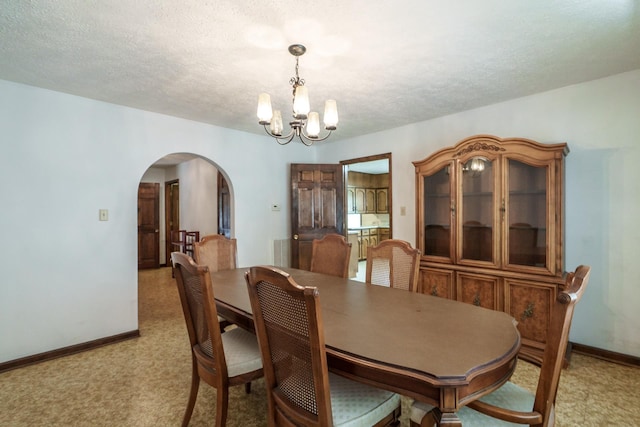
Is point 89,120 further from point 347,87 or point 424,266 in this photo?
point 424,266

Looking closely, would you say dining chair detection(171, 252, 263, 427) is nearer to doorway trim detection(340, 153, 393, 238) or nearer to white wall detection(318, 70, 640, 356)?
doorway trim detection(340, 153, 393, 238)

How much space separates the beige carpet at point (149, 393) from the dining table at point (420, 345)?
0.78 metres

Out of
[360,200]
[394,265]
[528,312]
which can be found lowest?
[528,312]

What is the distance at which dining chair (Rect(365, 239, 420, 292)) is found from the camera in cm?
226

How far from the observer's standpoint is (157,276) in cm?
612

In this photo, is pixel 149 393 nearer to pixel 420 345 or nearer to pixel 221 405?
pixel 221 405

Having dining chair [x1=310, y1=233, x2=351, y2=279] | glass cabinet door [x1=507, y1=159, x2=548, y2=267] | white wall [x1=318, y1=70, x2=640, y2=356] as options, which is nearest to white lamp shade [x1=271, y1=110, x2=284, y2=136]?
dining chair [x1=310, y1=233, x2=351, y2=279]

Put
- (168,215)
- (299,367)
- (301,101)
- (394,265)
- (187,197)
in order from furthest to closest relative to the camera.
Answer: (168,215) → (187,197) → (394,265) → (301,101) → (299,367)

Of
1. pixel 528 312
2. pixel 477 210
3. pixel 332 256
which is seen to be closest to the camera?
pixel 528 312

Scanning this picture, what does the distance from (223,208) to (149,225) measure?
270cm

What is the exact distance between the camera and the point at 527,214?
9.19 ft

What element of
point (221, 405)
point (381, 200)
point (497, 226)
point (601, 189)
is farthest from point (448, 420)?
point (381, 200)

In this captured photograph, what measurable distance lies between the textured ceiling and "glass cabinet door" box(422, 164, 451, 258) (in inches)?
31.6

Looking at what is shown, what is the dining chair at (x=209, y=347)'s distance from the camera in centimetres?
153
